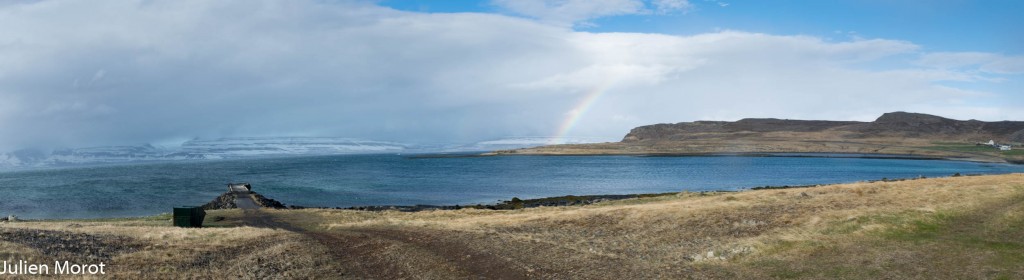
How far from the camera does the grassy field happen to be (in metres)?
20.1

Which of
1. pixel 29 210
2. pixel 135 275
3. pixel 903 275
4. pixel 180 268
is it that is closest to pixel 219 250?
pixel 180 268

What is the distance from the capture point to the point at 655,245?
2614cm

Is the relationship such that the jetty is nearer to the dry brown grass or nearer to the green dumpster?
the green dumpster

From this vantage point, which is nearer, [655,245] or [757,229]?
[655,245]

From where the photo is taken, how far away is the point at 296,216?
45594mm

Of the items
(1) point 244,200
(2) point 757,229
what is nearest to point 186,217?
(1) point 244,200

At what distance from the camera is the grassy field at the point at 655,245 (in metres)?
20.1

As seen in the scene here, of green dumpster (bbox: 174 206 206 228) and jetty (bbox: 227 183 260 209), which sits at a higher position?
green dumpster (bbox: 174 206 206 228)

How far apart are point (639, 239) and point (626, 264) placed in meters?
6.49

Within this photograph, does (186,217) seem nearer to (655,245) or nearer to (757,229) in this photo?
(655,245)

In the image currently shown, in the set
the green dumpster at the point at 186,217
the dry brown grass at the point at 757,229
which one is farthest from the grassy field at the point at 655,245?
the green dumpster at the point at 186,217

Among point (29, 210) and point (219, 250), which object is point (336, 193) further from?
point (219, 250)

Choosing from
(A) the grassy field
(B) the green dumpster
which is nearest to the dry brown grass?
(A) the grassy field

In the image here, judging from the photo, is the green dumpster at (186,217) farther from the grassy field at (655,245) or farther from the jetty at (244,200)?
the jetty at (244,200)
